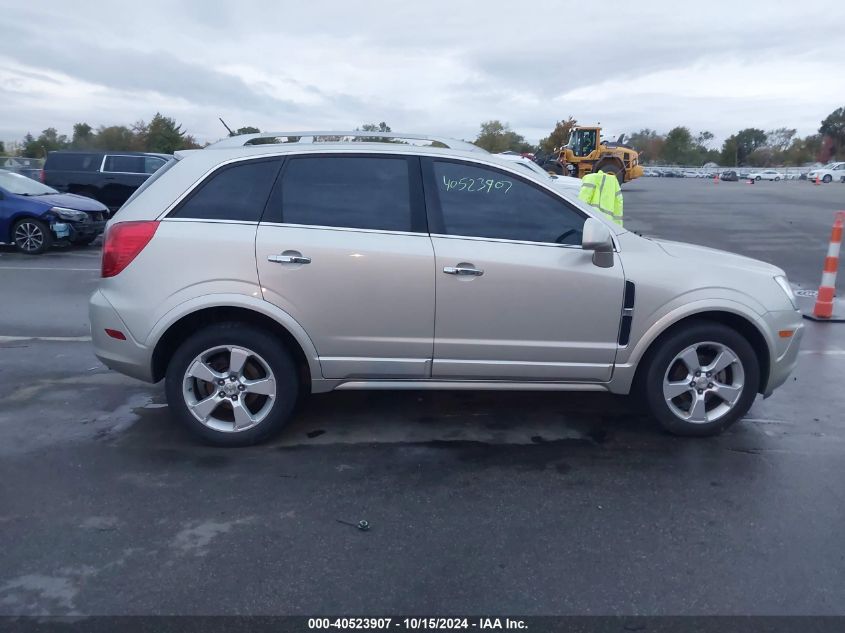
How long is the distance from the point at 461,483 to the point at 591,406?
1727 millimetres

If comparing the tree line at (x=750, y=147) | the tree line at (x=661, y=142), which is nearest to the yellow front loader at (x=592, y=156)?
the tree line at (x=661, y=142)

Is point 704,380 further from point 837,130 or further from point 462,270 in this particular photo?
point 837,130

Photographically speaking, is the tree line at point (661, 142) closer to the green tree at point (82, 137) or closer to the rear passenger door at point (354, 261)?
the green tree at point (82, 137)

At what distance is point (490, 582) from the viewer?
10.8 ft

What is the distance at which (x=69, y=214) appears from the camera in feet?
45.8

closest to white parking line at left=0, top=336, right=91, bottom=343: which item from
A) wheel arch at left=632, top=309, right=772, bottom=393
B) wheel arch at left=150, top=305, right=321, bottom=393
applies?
wheel arch at left=150, top=305, right=321, bottom=393

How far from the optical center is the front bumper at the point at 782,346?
4.86 metres

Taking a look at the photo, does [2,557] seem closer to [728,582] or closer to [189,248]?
[189,248]

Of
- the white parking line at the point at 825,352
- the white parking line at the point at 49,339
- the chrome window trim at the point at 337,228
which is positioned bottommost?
the white parking line at the point at 49,339

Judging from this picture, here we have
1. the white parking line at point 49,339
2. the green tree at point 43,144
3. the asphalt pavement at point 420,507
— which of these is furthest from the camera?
the green tree at point 43,144

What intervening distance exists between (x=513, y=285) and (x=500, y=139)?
2321 inches

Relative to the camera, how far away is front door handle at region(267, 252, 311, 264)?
4566mm

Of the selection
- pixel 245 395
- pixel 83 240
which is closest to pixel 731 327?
pixel 245 395

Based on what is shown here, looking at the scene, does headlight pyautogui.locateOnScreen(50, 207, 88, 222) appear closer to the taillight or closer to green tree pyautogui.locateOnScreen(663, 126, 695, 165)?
the taillight
